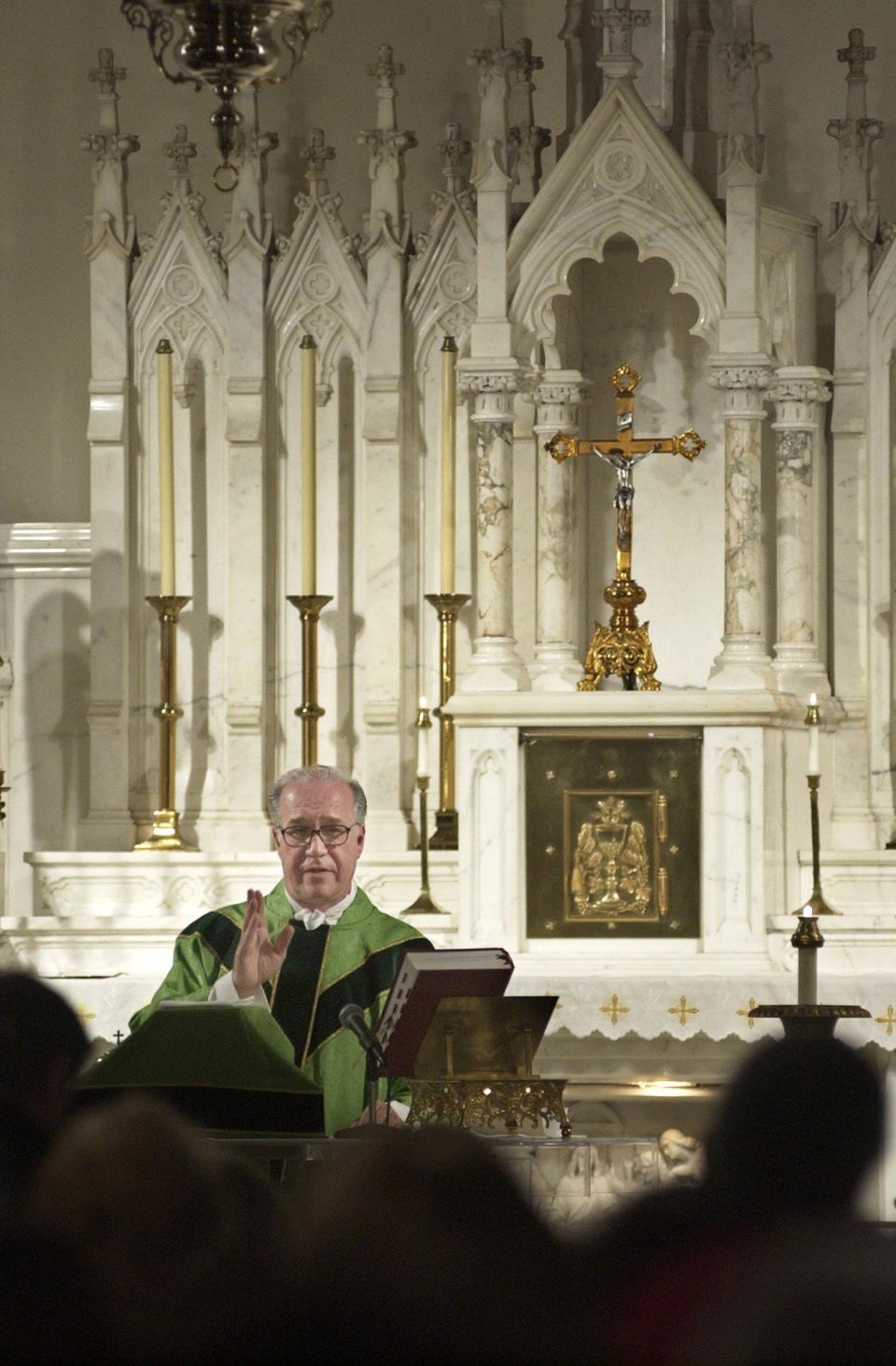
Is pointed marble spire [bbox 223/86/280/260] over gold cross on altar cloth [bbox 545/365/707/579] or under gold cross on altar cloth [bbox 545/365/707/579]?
over

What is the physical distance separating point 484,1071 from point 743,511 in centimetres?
365

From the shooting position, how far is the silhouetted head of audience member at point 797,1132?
2.82m

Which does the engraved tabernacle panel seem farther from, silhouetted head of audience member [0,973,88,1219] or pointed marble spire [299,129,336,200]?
silhouetted head of audience member [0,973,88,1219]

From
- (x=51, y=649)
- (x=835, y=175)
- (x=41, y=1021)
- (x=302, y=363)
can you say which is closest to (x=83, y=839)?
(x=51, y=649)

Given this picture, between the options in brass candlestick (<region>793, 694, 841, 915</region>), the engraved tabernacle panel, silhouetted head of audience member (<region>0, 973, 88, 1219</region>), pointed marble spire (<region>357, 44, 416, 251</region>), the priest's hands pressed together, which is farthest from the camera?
pointed marble spire (<region>357, 44, 416, 251</region>)

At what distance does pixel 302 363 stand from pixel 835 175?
2617mm

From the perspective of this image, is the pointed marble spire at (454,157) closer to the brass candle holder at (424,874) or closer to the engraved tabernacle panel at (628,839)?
the brass candle holder at (424,874)

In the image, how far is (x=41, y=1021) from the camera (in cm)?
351

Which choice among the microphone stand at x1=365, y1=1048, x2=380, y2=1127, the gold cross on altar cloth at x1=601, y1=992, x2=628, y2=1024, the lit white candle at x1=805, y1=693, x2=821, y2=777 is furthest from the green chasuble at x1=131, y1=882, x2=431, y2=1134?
the lit white candle at x1=805, y1=693, x2=821, y2=777

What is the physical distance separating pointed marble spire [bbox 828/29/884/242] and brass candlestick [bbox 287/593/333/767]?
2.62 metres

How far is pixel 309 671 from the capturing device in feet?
33.7

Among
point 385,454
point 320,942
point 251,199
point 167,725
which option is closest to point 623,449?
point 385,454

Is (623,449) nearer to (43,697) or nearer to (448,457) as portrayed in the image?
(448,457)

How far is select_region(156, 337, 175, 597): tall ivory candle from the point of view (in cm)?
1023
